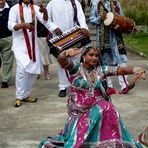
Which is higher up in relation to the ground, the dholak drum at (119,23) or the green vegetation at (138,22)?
the dholak drum at (119,23)

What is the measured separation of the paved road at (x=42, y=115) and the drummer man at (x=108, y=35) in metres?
0.49

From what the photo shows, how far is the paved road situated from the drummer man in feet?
1.61

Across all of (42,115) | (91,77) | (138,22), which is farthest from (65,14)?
(138,22)

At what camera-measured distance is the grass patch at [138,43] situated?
14.3 m

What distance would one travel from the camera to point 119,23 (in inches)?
356

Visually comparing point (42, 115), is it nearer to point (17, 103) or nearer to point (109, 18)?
point (17, 103)

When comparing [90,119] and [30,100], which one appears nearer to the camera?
[90,119]

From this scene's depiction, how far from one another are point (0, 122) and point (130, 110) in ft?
5.89

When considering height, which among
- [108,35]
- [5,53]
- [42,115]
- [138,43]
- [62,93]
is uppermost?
[108,35]

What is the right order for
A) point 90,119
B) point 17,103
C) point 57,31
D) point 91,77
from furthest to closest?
A: point 57,31 < point 17,103 < point 91,77 < point 90,119

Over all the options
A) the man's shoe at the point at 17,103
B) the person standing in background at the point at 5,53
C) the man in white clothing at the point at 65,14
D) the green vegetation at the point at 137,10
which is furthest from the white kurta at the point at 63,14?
the green vegetation at the point at 137,10

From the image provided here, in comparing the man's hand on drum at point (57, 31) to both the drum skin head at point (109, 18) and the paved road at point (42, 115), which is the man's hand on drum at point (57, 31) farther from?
the paved road at point (42, 115)

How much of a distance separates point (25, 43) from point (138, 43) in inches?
301

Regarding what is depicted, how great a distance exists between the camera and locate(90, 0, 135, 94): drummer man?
9148 mm
